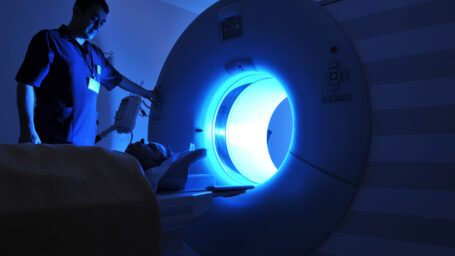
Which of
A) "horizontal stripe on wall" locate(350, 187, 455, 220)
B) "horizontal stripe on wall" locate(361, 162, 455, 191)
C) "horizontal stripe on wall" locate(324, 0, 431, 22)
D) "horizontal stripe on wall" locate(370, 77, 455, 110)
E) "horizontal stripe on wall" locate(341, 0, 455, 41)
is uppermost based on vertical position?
"horizontal stripe on wall" locate(324, 0, 431, 22)

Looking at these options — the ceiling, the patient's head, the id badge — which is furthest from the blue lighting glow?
the ceiling

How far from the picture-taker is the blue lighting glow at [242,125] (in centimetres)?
138

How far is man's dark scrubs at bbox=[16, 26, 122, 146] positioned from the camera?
4.52 ft

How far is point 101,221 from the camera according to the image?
1.80 feet

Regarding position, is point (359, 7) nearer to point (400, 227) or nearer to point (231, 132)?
point (400, 227)

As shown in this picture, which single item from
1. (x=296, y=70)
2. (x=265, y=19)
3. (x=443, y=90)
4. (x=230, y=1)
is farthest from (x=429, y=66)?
(x=230, y=1)

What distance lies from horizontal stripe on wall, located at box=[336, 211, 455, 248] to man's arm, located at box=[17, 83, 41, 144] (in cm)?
118

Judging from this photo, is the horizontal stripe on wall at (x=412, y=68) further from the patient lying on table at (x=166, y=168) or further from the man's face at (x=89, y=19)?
the man's face at (x=89, y=19)

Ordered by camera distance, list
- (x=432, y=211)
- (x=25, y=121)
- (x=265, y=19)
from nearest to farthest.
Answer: (x=432, y=211) < (x=265, y=19) < (x=25, y=121)

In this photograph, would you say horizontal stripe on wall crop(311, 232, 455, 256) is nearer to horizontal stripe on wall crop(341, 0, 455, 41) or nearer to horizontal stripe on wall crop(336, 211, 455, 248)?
horizontal stripe on wall crop(336, 211, 455, 248)

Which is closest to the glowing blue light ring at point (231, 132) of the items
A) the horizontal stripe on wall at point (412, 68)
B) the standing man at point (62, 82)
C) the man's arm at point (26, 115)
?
the standing man at point (62, 82)

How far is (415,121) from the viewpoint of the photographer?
86 cm

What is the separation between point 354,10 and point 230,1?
52 centimetres

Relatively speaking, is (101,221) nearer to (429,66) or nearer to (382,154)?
(382,154)
